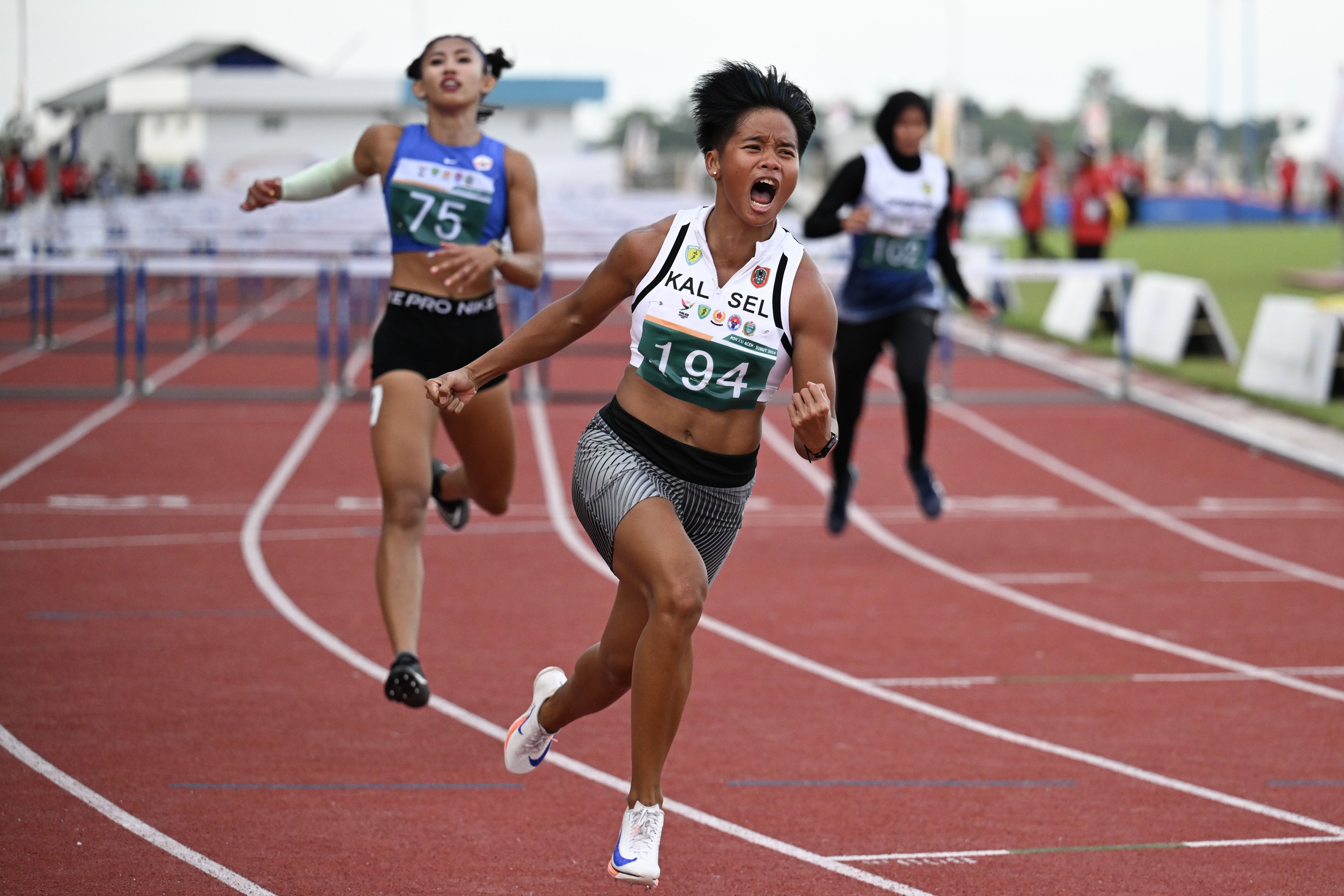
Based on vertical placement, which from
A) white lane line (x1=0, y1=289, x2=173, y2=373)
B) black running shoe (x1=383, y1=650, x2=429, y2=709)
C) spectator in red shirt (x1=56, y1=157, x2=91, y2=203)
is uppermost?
black running shoe (x1=383, y1=650, x2=429, y2=709)

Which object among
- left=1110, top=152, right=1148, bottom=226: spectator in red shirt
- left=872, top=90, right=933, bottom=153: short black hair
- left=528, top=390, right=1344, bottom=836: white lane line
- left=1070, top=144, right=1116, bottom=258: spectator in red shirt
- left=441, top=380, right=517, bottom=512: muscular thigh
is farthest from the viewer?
left=1110, top=152, right=1148, bottom=226: spectator in red shirt

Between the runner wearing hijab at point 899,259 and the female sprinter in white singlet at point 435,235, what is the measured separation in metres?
2.58

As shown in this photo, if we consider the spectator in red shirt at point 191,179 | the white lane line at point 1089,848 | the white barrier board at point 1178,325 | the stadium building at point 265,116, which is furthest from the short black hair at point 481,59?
the stadium building at point 265,116

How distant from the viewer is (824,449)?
373 centimetres

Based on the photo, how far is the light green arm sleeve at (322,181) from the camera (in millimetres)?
5789

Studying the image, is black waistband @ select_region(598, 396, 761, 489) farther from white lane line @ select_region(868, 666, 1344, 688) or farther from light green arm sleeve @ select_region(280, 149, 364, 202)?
white lane line @ select_region(868, 666, 1344, 688)

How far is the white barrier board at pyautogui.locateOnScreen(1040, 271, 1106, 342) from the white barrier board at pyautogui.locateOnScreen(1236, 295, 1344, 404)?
3.65 m

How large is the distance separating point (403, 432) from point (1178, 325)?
1257 centimetres

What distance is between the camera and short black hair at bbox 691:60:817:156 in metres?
4.02

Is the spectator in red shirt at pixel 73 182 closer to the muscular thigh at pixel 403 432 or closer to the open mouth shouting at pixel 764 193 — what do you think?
the muscular thigh at pixel 403 432

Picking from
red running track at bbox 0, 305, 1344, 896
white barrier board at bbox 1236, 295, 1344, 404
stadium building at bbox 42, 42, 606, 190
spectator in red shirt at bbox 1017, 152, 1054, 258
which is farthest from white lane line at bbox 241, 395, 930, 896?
stadium building at bbox 42, 42, 606, 190

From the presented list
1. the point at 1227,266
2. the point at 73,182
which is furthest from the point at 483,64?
the point at 73,182

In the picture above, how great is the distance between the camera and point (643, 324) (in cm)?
411

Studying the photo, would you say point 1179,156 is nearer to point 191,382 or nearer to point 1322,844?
point 191,382
